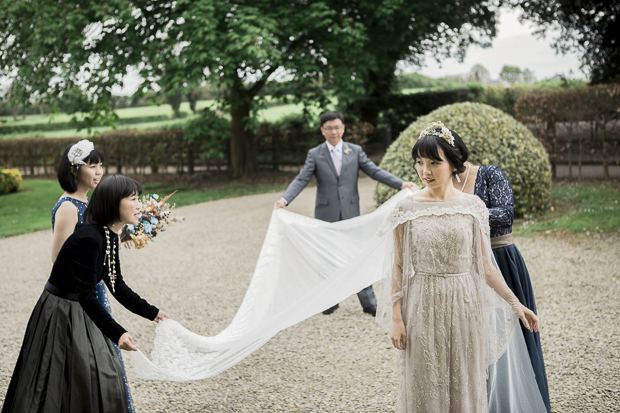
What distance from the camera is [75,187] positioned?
11.6ft

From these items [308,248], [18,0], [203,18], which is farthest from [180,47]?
[308,248]

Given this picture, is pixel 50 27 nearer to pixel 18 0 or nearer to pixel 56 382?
pixel 18 0

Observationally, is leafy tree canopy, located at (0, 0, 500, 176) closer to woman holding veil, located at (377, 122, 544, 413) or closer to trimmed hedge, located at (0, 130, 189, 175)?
trimmed hedge, located at (0, 130, 189, 175)

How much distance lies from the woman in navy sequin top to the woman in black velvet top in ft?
6.89

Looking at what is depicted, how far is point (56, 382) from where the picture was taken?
2895mm

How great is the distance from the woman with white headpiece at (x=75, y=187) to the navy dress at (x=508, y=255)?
2469 millimetres

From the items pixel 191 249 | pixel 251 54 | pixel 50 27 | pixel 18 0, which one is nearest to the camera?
pixel 191 249

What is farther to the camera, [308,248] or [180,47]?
[180,47]

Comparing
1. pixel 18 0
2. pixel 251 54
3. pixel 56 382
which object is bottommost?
pixel 56 382

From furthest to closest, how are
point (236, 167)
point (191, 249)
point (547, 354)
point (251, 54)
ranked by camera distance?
point (236, 167) → point (251, 54) → point (191, 249) → point (547, 354)

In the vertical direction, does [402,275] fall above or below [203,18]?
below

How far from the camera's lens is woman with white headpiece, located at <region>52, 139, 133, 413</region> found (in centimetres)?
338

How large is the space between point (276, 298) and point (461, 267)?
9.00 ft

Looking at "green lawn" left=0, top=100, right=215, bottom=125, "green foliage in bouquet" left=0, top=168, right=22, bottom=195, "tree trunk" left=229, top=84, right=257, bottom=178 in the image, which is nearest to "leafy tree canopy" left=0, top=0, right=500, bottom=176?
"tree trunk" left=229, top=84, right=257, bottom=178
